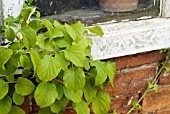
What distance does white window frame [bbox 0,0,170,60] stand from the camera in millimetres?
1573

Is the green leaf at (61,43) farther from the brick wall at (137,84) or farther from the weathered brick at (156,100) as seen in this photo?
the weathered brick at (156,100)

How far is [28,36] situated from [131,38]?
469 millimetres

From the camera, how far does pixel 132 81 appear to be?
5.72ft

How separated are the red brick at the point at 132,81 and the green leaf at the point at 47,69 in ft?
1.38

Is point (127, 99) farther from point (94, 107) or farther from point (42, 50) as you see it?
point (42, 50)

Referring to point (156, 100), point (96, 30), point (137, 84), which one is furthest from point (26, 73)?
point (156, 100)

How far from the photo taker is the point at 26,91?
1.37 meters

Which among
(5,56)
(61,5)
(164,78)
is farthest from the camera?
(164,78)

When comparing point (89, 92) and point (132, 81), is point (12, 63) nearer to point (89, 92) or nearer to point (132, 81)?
point (89, 92)

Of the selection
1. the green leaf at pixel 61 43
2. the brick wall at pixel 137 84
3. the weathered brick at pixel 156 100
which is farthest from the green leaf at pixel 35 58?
the weathered brick at pixel 156 100

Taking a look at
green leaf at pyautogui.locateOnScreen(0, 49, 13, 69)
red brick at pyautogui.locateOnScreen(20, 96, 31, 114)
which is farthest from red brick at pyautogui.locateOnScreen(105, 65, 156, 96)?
green leaf at pyautogui.locateOnScreen(0, 49, 13, 69)

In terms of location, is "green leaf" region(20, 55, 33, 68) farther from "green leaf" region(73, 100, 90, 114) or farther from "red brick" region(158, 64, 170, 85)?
"red brick" region(158, 64, 170, 85)

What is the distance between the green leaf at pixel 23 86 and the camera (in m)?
1.36

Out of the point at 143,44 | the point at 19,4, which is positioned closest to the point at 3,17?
the point at 19,4
